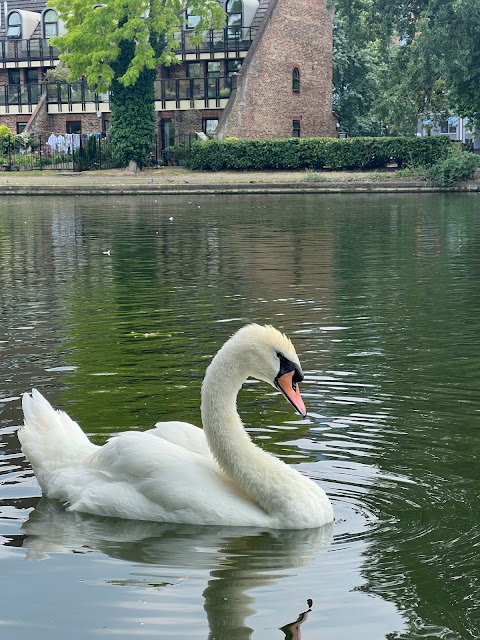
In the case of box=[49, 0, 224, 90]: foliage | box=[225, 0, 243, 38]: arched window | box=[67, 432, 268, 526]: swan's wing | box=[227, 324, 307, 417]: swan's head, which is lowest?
box=[67, 432, 268, 526]: swan's wing

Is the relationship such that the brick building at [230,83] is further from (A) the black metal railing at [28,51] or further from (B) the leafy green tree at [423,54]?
(B) the leafy green tree at [423,54]

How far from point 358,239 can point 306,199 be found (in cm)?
1686

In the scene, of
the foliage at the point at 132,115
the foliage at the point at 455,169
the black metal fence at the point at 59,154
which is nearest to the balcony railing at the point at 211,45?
the foliage at the point at 132,115

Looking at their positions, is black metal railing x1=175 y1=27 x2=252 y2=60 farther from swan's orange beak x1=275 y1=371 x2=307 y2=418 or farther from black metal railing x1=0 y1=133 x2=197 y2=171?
swan's orange beak x1=275 y1=371 x2=307 y2=418

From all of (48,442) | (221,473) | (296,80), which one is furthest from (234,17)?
(221,473)

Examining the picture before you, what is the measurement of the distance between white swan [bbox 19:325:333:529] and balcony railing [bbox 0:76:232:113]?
180ft

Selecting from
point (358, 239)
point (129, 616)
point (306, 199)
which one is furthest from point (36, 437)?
point (306, 199)

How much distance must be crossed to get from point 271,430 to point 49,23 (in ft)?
203

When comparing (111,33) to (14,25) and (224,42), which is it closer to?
(224,42)

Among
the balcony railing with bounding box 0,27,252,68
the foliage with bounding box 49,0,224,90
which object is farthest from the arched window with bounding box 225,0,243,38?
the foliage with bounding box 49,0,224,90

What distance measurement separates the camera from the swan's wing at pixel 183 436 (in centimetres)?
701

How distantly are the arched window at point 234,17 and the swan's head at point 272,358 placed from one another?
56253 millimetres

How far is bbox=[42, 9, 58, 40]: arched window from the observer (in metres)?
66.9

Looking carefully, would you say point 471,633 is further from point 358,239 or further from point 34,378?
point 358,239
